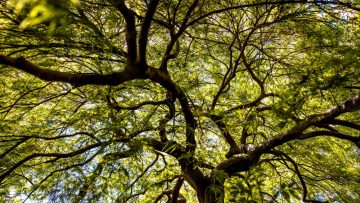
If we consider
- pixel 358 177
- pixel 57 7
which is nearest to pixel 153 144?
pixel 358 177

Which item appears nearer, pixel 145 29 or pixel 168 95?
pixel 145 29

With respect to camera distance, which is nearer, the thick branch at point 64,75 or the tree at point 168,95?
the thick branch at point 64,75

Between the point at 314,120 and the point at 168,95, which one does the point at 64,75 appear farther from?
the point at 314,120

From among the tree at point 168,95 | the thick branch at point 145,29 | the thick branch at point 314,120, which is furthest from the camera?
the thick branch at point 314,120

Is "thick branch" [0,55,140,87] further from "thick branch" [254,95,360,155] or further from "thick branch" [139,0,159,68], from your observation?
"thick branch" [254,95,360,155]

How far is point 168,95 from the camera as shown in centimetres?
399

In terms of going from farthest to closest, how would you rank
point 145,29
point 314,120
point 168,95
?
point 168,95, point 314,120, point 145,29

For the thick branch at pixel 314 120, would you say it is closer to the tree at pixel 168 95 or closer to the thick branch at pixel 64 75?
the tree at pixel 168 95

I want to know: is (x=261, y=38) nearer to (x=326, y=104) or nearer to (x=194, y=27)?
(x=194, y=27)

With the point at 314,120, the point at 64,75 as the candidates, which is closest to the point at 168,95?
the point at 314,120

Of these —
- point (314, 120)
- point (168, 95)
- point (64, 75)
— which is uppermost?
point (168, 95)

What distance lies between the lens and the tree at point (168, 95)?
2.45 metres

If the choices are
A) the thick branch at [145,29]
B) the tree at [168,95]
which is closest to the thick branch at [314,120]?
the tree at [168,95]

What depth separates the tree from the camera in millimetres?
2453
